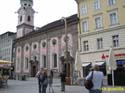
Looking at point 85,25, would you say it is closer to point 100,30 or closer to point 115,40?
point 100,30

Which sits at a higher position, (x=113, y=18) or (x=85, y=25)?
(x=113, y=18)

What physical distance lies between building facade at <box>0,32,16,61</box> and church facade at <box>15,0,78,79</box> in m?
11.6

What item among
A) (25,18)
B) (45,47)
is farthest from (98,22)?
(25,18)

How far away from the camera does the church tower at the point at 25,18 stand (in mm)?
59719

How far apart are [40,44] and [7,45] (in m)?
28.6

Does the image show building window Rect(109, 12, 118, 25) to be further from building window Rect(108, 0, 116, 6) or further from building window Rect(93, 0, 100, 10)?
building window Rect(93, 0, 100, 10)

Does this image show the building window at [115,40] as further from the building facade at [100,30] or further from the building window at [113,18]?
the building window at [113,18]

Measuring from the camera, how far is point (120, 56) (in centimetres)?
3030

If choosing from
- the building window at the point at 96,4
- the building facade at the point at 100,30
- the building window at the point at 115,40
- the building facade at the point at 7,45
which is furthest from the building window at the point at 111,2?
the building facade at the point at 7,45

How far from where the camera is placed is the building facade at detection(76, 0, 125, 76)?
31.2 metres

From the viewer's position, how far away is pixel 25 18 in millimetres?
60219

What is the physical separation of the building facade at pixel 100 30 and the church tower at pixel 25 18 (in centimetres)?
2498

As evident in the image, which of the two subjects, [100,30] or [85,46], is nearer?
[100,30]

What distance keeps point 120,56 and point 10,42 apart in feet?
157
